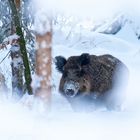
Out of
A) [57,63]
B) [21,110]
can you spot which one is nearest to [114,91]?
[57,63]

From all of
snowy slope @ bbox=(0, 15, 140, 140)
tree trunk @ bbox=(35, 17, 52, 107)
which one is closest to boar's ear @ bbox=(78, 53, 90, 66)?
snowy slope @ bbox=(0, 15, 140, 140)

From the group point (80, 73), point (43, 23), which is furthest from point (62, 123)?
point (80, 73)

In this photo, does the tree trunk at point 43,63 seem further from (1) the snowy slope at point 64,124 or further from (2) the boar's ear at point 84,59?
(2) the boar's ear at point 84,59

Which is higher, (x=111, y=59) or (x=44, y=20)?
(x=44, y=20)

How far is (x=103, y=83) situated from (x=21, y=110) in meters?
2.07

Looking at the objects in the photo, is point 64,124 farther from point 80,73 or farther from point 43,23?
point 80,73

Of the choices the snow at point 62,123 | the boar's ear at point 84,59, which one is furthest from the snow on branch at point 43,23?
the boar's ear at point 84,59

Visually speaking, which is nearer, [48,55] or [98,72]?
[48,55]

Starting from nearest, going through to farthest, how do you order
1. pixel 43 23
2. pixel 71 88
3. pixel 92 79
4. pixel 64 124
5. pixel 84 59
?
pixel 43 23 → pixel 64 124 → pixel 71 88 → pixel 84 59 → pixel 92 79

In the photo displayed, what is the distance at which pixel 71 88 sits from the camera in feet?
26.8

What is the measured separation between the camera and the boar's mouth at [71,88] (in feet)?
26.6

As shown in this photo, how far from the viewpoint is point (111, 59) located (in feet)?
31.4

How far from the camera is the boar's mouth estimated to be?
8117 mm

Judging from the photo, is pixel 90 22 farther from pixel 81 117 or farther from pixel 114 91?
pixel 81 117
